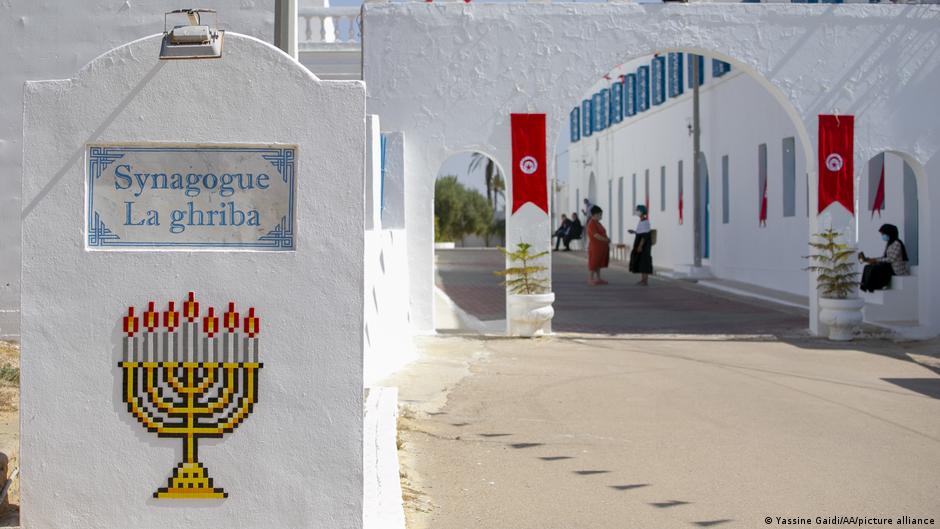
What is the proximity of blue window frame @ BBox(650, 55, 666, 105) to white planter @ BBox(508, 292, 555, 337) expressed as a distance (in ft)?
50.9

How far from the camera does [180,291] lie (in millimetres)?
4215

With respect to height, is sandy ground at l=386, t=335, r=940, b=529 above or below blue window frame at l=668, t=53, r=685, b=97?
below

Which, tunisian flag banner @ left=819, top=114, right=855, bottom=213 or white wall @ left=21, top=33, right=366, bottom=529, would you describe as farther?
tunisian flag banner @ left=819, top=114, right=855, bottom=213

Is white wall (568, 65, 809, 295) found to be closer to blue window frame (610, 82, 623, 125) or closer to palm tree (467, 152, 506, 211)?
blue window frame (610, 82, 623, 125)

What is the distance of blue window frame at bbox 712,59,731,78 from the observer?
22.7 meters

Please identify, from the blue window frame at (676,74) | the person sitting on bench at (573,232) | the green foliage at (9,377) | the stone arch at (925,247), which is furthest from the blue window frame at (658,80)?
the green foliage at (9,377)

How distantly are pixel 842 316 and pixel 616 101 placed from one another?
66.0 feet

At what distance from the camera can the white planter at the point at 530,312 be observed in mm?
12938

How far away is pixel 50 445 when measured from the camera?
4195 mm

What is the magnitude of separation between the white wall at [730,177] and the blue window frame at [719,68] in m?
0.13

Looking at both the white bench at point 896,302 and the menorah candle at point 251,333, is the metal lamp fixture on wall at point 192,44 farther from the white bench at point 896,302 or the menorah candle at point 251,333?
the white bench at point 896,302

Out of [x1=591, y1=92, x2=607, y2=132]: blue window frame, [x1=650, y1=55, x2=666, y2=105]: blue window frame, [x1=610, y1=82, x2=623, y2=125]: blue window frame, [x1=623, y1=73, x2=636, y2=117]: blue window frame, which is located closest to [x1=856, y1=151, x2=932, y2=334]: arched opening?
[x1=650, y1=55, x2=666, y2=105]: blue window frame

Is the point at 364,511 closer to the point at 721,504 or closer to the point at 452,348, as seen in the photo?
the point at 721,504

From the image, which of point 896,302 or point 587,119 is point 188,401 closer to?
point 896,302
